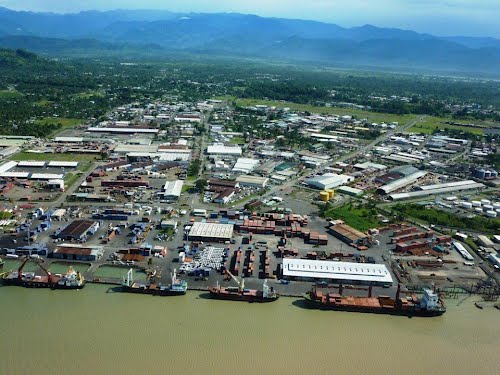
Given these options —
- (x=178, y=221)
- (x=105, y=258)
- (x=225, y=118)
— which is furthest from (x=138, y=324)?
(x=225, y=118)

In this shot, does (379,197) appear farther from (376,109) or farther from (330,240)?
(376,109)

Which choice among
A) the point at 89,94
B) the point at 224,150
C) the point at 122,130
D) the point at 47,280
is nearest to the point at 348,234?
the point at 47,280

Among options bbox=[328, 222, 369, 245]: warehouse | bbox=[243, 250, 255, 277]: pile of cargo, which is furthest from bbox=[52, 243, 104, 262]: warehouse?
bbox=[328, 222, 369, 245]: warehouse

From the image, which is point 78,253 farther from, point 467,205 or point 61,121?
point 61,121

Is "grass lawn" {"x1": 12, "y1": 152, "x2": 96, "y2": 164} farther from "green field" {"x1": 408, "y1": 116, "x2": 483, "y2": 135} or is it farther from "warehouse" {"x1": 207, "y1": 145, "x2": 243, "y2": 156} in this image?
"green field" {"x1": 408, "y1": 116, "x2": 483, "y2": 135}

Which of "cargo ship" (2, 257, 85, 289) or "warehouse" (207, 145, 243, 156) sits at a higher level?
"warehouse" (207, 145, 243, 156)
